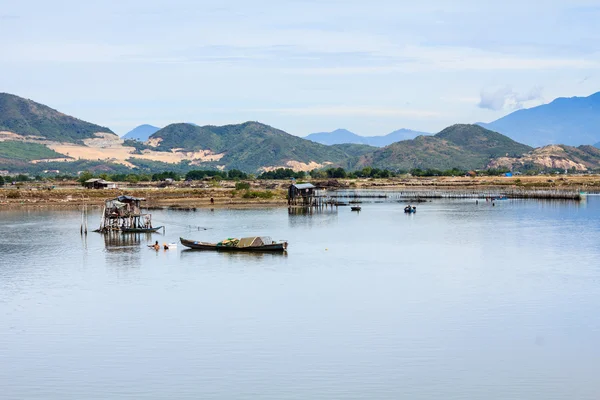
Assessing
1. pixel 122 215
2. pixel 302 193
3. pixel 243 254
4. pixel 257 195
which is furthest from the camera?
pixel 257 195

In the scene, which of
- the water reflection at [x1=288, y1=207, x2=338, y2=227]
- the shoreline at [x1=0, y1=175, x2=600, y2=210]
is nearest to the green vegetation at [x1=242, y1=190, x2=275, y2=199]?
the shoreline at [x1=0, y1=175, x2=600, y2=210]

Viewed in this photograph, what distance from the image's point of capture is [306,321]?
32125 millimetres

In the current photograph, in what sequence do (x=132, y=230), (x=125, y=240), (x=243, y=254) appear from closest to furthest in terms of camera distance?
(x=243, y=254)
(x=125, y=240)
(x=132, y=230)

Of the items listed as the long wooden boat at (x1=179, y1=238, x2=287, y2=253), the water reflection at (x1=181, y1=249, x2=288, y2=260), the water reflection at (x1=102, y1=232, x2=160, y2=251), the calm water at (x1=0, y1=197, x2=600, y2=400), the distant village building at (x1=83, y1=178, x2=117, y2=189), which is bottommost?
the calm water at (x1=0, y1=197, x2=600, y2=400)

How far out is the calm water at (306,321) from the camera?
79.3ft

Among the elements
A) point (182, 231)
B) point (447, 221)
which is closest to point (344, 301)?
point (182, 231)

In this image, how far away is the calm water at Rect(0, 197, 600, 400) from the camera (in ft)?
79.3

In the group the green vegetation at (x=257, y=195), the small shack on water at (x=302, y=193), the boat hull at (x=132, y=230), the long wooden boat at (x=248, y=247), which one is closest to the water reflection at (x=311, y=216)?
the small shack on water at (x=302, y=193)

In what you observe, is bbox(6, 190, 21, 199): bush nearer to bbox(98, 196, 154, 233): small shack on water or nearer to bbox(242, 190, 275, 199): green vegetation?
bbox(242, 190, 275, 199): green vegetation

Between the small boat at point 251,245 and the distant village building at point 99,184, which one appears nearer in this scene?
the small boat at point 251,245

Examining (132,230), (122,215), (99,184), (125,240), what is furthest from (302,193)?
(125,240)

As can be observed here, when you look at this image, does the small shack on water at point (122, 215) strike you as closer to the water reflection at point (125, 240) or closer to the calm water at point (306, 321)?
the water reflection at point (125, 240)

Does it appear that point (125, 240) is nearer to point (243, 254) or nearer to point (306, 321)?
point (243, 254)

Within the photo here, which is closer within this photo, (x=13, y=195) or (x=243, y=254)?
(x=243, y=254)
